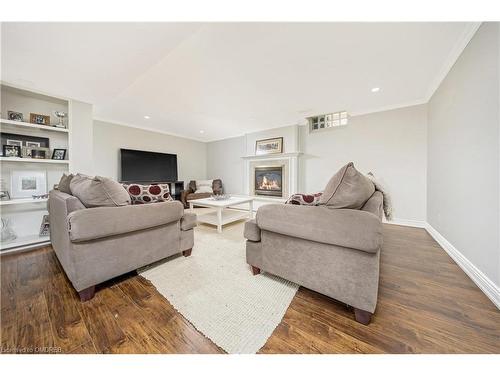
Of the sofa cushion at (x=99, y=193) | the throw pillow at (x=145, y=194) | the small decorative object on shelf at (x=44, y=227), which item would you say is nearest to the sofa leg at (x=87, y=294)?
the sofa cushion at (x=99, y=193)

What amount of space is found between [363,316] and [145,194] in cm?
199

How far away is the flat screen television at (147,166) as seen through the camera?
4.48m

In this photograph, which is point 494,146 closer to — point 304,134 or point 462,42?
point 462,42

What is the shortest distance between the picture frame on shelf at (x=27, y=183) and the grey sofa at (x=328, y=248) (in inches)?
131

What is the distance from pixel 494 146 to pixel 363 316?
5.39ft

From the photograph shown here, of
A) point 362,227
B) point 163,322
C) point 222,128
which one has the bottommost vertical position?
point 163,322

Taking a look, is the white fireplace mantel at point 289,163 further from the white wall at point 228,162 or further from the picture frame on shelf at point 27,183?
the picture frame on shelf at point 27,183

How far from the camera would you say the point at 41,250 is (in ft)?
7.29

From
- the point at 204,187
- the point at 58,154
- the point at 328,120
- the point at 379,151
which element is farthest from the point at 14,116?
the point at 379,151

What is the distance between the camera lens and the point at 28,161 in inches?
93.0

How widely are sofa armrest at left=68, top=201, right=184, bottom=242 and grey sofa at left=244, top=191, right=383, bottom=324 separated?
2.99 feet

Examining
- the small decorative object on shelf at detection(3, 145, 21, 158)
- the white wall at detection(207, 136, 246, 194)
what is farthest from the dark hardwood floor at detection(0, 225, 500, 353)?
the white wall at detection(207, 136, 246, 194)

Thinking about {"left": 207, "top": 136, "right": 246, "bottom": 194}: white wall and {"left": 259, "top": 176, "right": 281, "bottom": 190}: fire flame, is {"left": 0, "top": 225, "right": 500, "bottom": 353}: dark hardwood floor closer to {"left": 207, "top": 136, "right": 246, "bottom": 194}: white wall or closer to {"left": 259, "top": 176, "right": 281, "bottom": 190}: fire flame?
{"left": 259, "top": 176, "right": 281, "bottom": 190}: fire flame

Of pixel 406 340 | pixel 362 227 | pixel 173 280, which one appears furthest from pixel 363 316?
pixel 173 280
